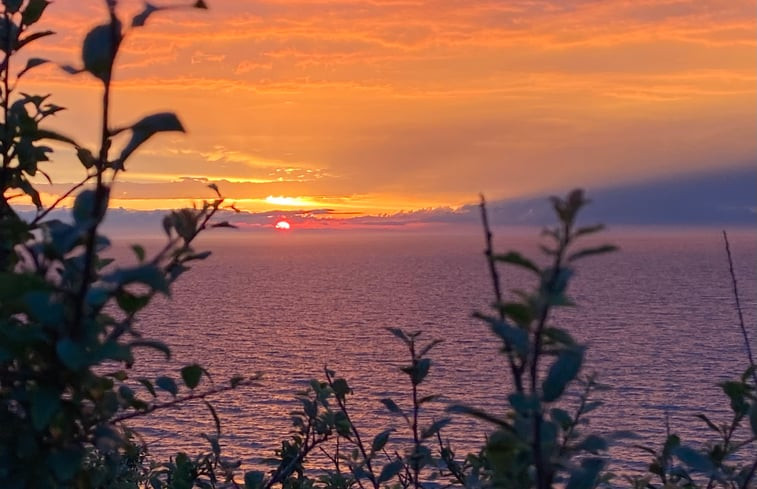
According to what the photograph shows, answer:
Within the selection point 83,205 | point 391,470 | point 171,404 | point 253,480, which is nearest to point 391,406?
point 391,470

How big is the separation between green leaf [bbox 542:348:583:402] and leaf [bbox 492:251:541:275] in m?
0.18

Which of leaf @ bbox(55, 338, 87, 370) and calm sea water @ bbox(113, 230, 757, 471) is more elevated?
leaf @ bbox(55, 338, 87, 370)

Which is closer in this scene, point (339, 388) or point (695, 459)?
point (695, 459)

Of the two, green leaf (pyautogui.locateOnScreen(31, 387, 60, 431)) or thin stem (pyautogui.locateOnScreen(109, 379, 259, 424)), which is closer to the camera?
green leaf (pyautogui.locateOnScreen(31, 387, 60, 431))

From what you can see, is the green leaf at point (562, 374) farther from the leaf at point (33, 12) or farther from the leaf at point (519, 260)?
the leaf at point (33, 12)

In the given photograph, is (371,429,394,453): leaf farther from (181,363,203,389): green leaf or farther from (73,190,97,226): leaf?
(73,190,97,226): leaf

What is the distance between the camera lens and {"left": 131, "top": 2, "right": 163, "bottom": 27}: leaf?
4.62ft

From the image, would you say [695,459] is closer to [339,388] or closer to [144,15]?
[144,15]

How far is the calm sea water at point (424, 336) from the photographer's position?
44094mm

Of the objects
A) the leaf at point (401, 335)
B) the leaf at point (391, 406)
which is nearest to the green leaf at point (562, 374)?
the leaf at point (401, 335)

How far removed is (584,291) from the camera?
122062mm

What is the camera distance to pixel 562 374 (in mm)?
1438

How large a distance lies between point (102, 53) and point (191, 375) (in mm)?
995

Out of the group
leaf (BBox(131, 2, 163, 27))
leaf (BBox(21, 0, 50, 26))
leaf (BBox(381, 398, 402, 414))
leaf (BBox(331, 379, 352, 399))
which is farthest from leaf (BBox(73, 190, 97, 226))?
leaf (BBox(331, 379, 352, 399))
